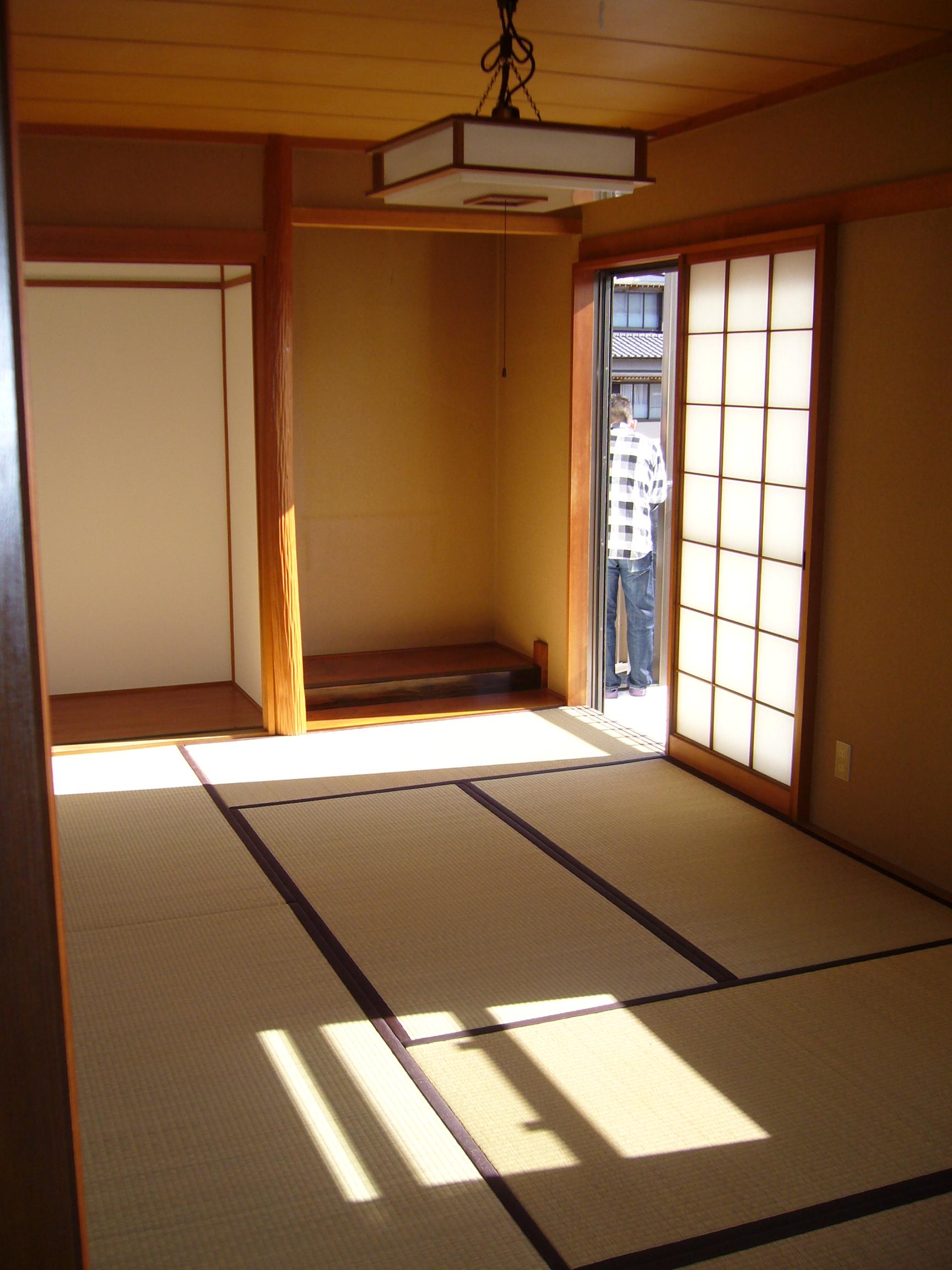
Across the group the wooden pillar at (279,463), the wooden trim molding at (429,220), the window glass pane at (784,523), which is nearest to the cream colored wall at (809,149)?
the wooden trim molding at (429,220)

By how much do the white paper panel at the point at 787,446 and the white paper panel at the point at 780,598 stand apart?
0.33 meters

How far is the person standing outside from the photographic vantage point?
6.02m

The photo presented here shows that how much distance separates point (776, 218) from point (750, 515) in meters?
1.11

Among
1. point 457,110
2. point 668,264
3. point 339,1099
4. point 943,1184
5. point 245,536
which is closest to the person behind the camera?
point 943,1184

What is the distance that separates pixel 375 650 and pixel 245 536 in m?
1.27

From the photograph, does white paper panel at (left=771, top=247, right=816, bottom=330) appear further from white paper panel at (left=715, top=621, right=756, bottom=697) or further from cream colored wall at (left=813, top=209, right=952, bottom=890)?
white paper panel at (left=715, top=621, right=756, bottom=697)

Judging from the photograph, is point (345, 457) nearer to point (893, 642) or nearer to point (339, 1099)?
point (893, 642)

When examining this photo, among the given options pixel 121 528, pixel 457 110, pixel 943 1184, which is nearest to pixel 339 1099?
pixel 943 1184

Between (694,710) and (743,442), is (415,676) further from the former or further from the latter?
(743,442)

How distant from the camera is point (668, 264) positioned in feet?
17.1

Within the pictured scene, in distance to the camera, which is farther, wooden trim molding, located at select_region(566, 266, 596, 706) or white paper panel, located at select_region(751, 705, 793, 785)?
wooden trim molding, located at select_region(566, 266, 596, 706)

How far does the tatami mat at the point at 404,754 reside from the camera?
4.88 metres

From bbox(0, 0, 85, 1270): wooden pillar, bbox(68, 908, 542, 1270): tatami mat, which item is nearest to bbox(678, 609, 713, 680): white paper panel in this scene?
bbox(68, 908, 542, 1270): tatami mat

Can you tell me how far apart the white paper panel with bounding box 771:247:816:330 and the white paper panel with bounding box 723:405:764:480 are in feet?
1.18
